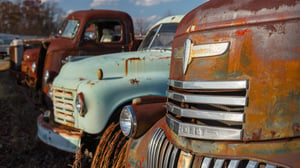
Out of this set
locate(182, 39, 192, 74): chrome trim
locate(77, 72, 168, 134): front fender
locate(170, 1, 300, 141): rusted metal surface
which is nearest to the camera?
locate(170, 1, 300, 141): rusted metal surface

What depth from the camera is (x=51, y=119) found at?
15.5 feet

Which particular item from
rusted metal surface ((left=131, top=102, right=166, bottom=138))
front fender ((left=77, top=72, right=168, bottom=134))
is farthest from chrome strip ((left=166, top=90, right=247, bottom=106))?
front fender ((left=77, top=72, right=168, bottom=134))

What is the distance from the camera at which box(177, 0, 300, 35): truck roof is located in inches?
63.3

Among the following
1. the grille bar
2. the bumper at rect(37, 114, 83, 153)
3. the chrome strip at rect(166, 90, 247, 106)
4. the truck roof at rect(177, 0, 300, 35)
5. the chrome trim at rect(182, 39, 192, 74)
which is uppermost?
the truck roof at rect(177, 0, 300, 35)

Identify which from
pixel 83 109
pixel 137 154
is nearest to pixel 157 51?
pixel 83 109

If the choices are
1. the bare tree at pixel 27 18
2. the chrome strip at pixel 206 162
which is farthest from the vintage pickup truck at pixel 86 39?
the bare tree at pixel 27 18

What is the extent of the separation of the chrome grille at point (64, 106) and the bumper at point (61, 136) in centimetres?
10

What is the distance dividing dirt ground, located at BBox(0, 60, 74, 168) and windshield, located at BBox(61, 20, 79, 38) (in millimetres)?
1992

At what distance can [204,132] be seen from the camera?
188 centimetres

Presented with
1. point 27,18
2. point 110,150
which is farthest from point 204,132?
point 27,18

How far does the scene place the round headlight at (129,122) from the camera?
8.97ft

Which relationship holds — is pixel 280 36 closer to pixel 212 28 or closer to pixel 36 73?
pixel 212 28

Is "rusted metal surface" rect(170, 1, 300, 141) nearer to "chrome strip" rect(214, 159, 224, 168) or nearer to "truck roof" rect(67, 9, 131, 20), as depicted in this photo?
"chrome strip" rect(214, 159, 224, 168)

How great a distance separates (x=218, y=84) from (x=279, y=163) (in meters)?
0.52
